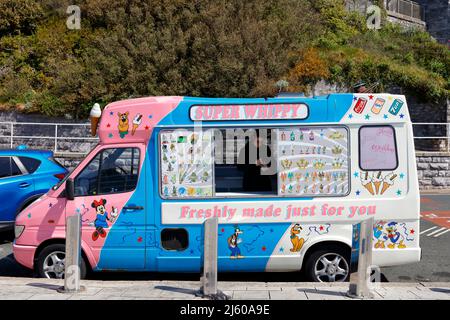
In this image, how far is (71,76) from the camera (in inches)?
798

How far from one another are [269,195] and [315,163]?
28.6 inches

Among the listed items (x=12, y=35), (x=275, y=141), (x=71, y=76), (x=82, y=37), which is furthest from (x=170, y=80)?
(x=275, y=141)

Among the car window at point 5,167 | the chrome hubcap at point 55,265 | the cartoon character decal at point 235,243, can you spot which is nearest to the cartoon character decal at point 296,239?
the cartoon character decal at point 235,243

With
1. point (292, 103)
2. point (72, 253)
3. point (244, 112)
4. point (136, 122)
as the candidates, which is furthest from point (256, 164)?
point (72, 253)

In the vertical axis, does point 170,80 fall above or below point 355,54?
below

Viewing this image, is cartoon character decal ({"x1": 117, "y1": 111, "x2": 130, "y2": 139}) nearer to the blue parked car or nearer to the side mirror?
the side mirror

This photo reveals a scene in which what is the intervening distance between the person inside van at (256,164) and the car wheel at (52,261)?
8.30 ft

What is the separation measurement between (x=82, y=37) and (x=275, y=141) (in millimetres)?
18792

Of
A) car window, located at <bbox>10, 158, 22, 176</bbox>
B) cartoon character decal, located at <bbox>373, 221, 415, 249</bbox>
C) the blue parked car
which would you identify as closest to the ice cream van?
cartoon character decal, located at <bbox>373, 221, 415, 249</bbox>

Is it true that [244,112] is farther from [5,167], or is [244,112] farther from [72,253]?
[5,167]

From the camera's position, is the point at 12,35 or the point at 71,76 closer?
the point at 71,76

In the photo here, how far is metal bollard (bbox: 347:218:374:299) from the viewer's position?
5.75 m

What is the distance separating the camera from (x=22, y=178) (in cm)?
964

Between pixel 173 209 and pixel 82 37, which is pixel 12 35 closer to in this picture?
pixel 82 37
